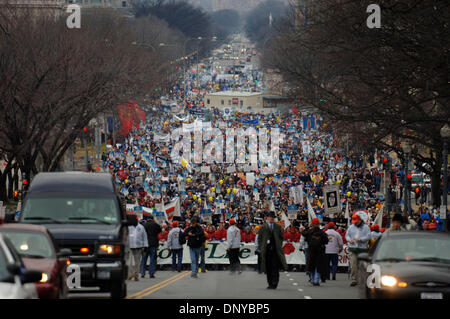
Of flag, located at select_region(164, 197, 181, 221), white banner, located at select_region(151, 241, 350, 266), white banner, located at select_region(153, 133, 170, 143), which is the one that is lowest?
white banner, located at select_region(151, 241, 350, 266)

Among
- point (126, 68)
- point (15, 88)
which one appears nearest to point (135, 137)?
point (126, 68)

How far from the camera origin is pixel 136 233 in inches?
992

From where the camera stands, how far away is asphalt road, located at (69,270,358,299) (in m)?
19.6

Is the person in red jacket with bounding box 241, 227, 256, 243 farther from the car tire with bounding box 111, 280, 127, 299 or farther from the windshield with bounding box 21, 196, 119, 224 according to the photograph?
the car tire with bounding box 111, 280, 127, 299

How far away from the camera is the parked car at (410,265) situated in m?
14.2

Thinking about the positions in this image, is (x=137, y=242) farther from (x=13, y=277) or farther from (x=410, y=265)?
(x=13, y=277)

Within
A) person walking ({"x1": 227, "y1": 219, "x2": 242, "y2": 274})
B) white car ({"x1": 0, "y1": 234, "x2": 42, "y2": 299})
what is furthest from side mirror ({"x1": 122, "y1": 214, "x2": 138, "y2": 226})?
person walking ({"x1": 227, "y1": 219, "x2": 242, "y2": 274})

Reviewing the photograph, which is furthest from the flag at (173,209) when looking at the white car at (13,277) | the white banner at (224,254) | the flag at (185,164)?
the flag at (185,164)

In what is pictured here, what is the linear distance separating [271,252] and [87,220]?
18.0 feet

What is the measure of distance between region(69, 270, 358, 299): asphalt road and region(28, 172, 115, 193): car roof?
72.6 inches

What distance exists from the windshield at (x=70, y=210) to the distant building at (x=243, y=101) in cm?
13872

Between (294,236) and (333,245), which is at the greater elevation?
(333,245)

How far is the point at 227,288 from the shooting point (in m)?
21.9

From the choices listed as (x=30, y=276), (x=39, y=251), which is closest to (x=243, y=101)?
(x=39, y=251)
